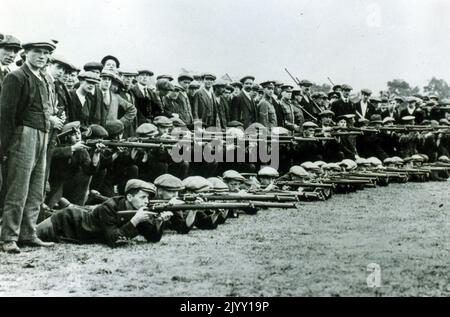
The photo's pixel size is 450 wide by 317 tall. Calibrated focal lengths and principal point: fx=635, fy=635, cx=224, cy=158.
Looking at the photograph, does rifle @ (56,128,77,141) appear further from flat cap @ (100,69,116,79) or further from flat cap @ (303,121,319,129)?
flat cap @ (303,121,319,129)

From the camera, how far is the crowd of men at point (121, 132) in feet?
25.1

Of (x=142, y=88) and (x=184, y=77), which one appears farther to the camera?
(x=184, y=77)

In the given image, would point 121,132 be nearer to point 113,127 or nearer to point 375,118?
point 113,127

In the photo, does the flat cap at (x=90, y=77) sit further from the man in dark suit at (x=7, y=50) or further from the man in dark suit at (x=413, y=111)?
the man in dark suit at (x=413, y=111)

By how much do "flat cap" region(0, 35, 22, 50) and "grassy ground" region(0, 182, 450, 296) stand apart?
2.79m

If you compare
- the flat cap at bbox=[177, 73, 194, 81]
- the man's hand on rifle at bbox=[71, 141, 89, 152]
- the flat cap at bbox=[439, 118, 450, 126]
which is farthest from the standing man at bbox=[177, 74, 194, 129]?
the flat cap at bbox=[439, 118, 450, 126]

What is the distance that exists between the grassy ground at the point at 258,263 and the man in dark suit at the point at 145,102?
3.18 metres

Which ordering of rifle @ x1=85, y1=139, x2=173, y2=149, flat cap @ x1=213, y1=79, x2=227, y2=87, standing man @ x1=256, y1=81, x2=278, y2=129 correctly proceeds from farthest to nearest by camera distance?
standing man @ x1=256, y1=81, x2=278, y2=129 → flat cap @ x1=213, y1=79, x2=227, y2=87 → rifle @ x1=85, y1=139, x2=173, y2=149

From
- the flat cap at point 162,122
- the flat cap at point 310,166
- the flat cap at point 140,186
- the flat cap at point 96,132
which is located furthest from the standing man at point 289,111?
the flat cap at point 140,186

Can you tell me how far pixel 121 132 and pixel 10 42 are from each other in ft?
8.57

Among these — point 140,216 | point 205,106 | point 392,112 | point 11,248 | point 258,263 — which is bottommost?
point 258,263

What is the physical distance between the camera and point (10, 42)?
8.53m

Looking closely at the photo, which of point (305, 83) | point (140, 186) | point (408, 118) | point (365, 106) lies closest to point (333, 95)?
point (305, 83)

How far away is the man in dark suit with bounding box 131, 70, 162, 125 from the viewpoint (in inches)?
489
